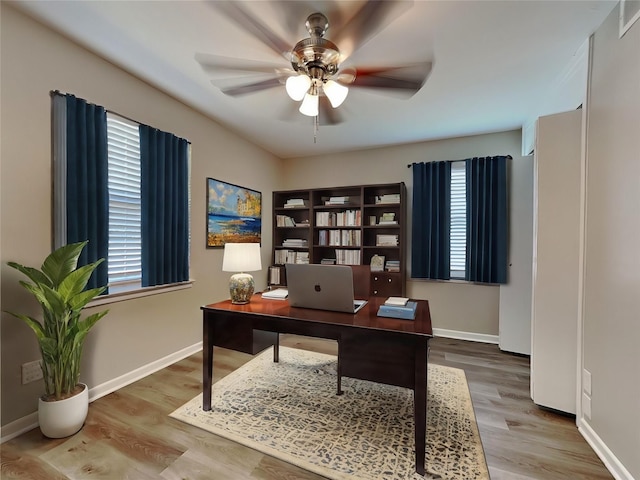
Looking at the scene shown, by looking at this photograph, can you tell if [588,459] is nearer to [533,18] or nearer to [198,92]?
[533,18]

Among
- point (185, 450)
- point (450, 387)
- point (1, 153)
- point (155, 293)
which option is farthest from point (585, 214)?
point (1, 153)

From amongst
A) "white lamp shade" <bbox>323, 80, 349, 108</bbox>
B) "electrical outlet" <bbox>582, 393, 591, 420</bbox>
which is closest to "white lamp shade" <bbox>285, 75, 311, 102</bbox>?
"white lamp shade" <bbox>323, 80, 349, 108</bbox>

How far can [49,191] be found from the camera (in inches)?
73.1

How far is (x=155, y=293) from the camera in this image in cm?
257

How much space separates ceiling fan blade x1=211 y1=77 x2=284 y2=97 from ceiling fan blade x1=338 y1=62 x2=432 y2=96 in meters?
0.42

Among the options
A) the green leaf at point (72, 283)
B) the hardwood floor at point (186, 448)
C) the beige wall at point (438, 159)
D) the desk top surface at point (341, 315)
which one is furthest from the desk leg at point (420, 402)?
the beige wall at point (438, 159)

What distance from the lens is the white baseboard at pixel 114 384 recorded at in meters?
1.69

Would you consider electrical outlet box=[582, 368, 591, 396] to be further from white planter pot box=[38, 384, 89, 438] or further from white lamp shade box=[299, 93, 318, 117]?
white planter pot box=[38, 384, 89, 438]

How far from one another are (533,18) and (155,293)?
340 cm

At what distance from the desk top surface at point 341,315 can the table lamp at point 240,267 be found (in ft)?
0.23

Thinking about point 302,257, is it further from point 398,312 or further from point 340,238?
point 398,312

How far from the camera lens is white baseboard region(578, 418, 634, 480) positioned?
1.41 meters

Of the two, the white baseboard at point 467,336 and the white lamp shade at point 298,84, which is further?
the white baseboard at point 467,336

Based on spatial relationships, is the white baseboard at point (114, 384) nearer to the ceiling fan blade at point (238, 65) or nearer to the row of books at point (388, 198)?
the ceiling fan blade at point (238, 65)
